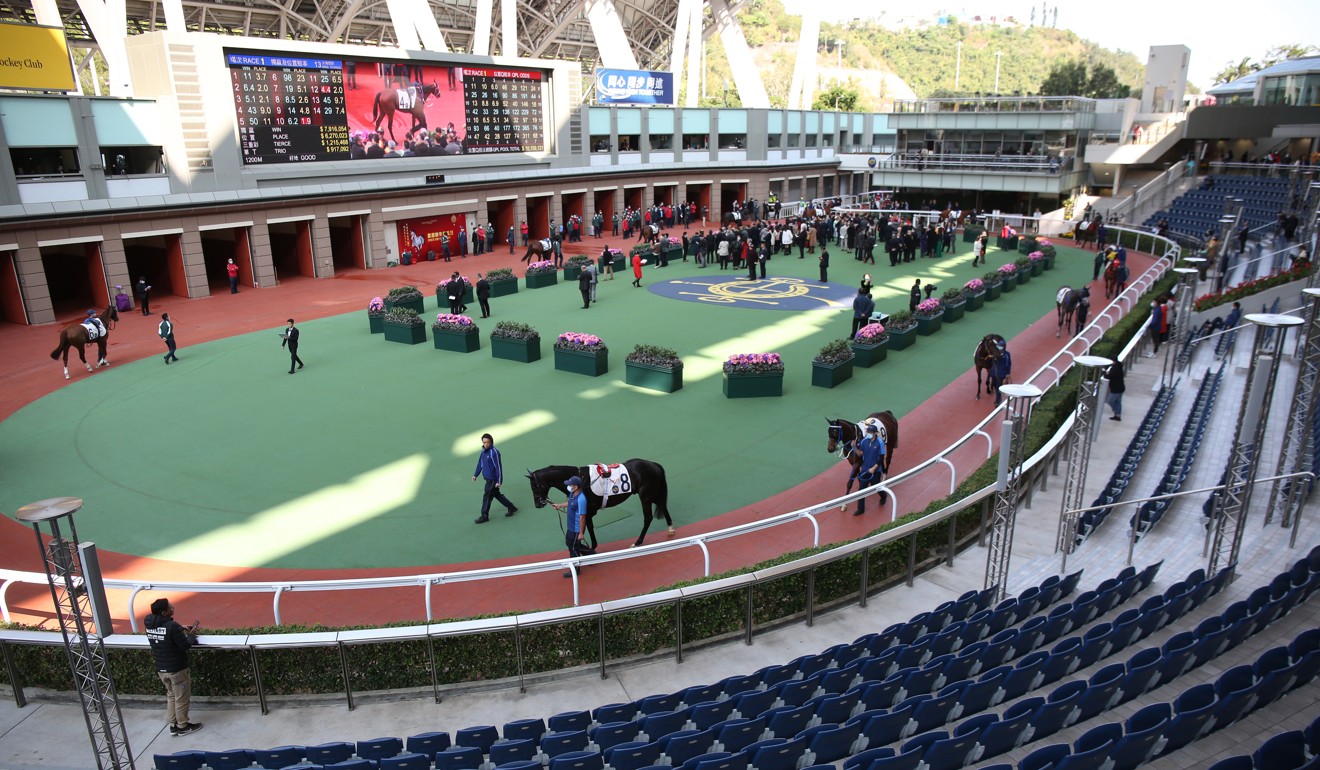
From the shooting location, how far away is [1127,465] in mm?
14016

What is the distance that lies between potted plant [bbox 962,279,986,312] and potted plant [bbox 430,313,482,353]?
52.4 feet

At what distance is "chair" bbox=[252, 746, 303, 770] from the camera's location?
7156 millimetres

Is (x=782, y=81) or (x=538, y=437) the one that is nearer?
(x=538, y=437)

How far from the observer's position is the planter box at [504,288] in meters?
30.0

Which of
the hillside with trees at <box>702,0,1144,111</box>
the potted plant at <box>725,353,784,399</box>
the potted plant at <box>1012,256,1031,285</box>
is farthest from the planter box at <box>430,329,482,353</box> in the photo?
the hillside with trees at <box>702,0,1144,111</box>

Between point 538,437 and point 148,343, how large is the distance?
1551cm

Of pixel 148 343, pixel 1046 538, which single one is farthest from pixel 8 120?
pixel 1046 538

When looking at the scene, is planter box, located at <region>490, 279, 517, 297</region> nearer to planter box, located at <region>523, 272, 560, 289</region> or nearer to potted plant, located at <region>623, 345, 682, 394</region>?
planter box, located at <region>523, 272, 560, 289</region>

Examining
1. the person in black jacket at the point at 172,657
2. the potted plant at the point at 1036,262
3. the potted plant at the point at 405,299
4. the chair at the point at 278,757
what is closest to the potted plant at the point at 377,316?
the potted plant at the point at 405,299

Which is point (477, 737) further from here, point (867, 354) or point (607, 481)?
point (867, 354)

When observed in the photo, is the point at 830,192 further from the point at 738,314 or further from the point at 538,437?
the point at 538,437

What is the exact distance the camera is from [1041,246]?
117ft

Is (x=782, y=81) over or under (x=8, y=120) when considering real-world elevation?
over

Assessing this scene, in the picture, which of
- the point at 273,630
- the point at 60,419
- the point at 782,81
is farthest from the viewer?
the point at 782,81
